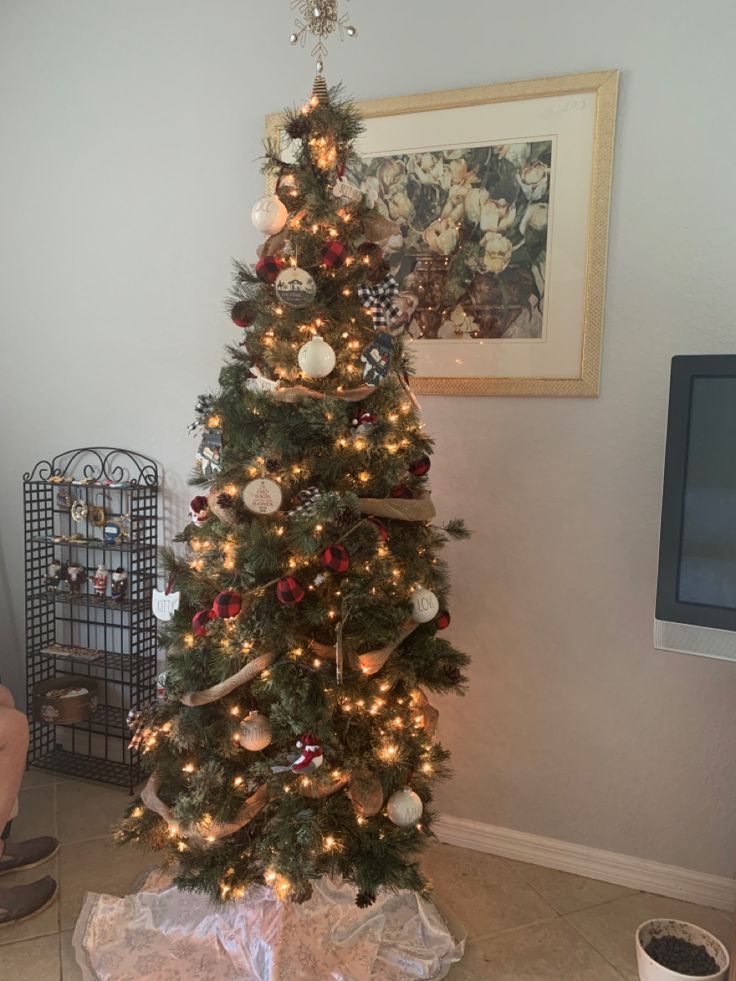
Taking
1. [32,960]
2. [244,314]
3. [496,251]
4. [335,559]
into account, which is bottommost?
[32,960]

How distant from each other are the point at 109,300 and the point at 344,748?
5.95ft

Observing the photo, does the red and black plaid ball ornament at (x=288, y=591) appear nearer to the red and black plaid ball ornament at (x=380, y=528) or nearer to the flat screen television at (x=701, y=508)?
the red and black plaid ball ornament at (x=380, y=528)

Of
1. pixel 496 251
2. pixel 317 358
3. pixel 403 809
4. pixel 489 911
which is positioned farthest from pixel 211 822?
pixel 496 251

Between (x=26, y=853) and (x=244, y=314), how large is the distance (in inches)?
68.1

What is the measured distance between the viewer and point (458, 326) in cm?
216

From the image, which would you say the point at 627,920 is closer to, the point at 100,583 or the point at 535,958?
the point at 535,958

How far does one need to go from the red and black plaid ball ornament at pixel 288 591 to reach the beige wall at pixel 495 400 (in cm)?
81

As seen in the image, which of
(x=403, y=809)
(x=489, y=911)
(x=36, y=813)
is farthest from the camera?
(x=36, y=813)

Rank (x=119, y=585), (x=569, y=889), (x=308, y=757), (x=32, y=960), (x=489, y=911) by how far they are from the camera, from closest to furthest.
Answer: (x=308, y=757) < (x=32, y=960) < (x=489, y=911) < (x=569, y=889) < (x=119, y=585)

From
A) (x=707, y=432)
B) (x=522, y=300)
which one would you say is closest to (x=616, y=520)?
(x=707, y=432)

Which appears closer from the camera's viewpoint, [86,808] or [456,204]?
[456,204]

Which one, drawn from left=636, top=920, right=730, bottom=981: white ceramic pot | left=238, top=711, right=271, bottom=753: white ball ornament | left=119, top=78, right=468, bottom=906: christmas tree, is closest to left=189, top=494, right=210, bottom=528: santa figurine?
left=119, top=78, right=468, bottom=906: christmas tree

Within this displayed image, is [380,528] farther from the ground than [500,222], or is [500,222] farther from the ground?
[500,222]

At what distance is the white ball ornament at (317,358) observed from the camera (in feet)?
5.22
